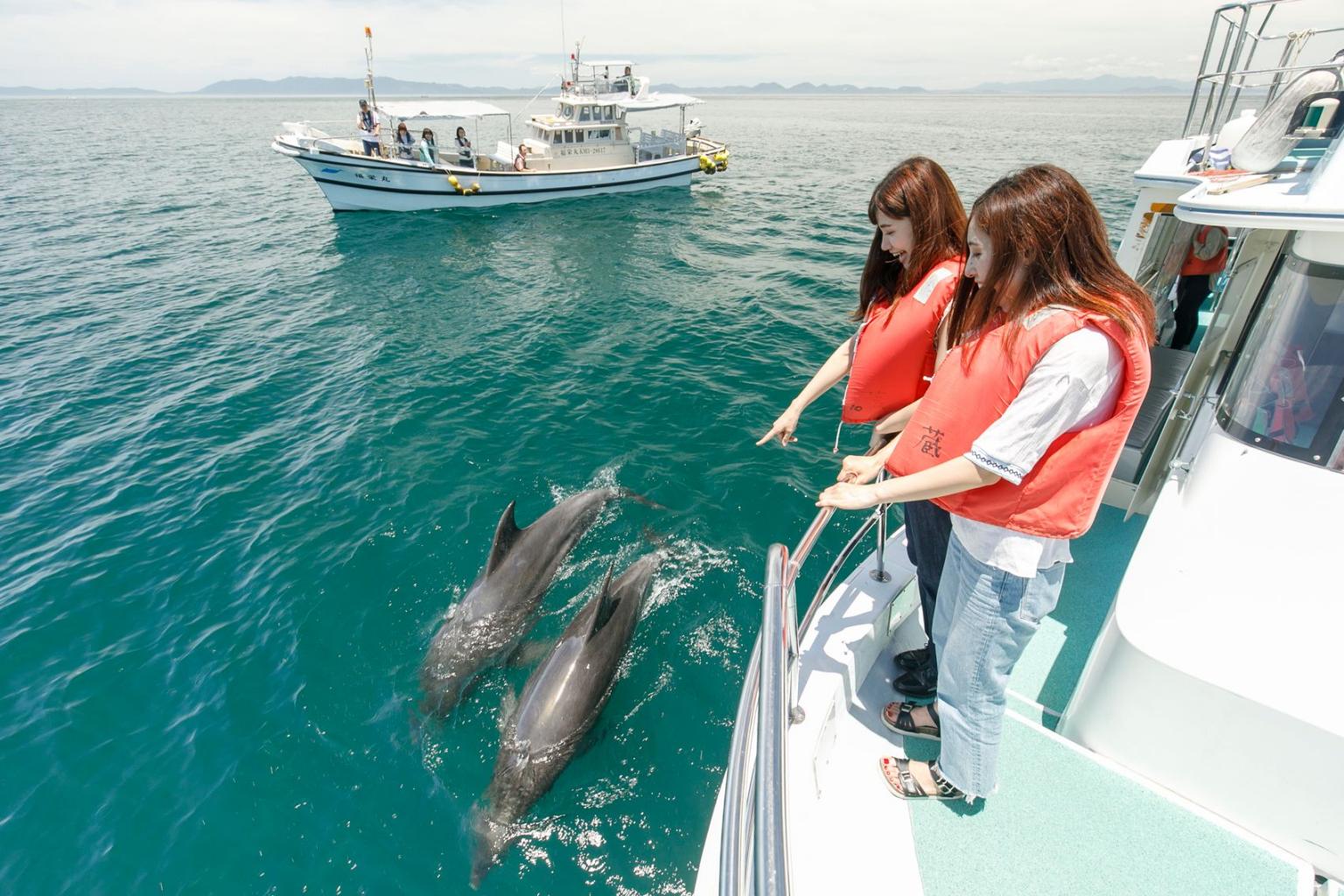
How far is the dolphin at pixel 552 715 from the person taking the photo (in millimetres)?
5488

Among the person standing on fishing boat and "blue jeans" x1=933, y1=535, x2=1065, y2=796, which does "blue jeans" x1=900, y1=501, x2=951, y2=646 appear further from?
the person standing on fishing boat

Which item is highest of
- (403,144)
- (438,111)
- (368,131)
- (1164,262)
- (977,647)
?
(438,111)

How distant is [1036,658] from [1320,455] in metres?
2.09

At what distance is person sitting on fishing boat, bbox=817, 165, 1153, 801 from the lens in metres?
2.52

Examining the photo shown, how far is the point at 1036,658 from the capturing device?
4555mm

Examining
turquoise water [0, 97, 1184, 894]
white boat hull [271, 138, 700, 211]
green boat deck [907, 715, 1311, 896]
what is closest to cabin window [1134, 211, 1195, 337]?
turquoise water [0, 97, 1184, 894]

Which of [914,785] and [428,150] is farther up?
[428,150]

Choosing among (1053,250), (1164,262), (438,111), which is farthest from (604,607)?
(438,111)

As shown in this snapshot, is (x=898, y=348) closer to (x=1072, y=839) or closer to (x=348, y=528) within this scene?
(x=1072, y=839)

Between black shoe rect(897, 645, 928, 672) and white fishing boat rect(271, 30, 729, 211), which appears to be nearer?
black shoe rect(897, 645, 928, 672)

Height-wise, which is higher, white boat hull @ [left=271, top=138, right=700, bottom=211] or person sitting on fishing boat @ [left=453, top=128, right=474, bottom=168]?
person sitting on fishing boat @ [left=453, top=128, right=474, bottom=168]

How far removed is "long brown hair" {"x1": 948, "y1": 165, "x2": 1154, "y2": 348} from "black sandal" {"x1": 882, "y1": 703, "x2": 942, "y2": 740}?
251cm

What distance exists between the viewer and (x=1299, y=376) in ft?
12.1

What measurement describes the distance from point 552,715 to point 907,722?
135 inches
